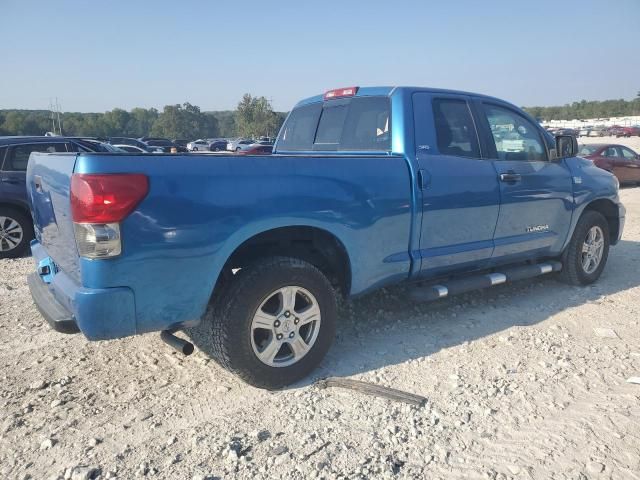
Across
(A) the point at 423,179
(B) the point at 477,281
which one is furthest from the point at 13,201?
(B) the point at 477,281

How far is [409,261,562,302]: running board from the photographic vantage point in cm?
395

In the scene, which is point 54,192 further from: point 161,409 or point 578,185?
point 578,185

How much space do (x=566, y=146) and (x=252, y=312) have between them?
3.68 metres

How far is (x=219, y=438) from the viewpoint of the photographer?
2703 millimetres

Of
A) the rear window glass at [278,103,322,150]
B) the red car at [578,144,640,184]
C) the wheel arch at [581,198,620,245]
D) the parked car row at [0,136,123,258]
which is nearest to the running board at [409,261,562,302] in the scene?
the wheel arch at [581,198,620,245]

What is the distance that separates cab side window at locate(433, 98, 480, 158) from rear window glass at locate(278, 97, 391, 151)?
44 centimetres

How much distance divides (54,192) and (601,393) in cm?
359

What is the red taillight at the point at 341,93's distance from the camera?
14.5 ft

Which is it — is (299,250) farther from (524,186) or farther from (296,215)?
(524,186)

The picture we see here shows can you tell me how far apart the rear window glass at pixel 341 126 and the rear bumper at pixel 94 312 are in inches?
90.2

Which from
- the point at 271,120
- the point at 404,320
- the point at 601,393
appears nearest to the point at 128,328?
the point at 404,320

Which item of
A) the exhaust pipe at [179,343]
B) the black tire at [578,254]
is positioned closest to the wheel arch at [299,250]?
the exhaust pipe at [179,343]

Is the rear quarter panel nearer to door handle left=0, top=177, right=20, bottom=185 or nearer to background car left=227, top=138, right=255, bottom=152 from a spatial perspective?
door handle left=0, top=177, right=20, bottom=185

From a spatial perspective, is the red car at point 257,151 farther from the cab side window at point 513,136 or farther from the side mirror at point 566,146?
the side mirror at point 566,146
